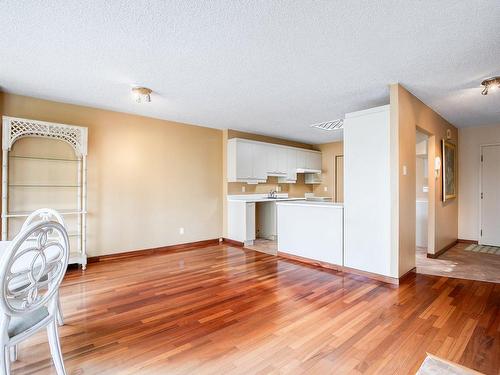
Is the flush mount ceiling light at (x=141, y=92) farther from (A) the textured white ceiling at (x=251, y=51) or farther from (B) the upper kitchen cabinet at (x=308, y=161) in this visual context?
(B) the upper kitchen cabinet at (x=308, y=161)

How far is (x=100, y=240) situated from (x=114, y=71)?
2.59m

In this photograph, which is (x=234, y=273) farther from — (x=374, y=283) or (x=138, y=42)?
(x=138, y=42)

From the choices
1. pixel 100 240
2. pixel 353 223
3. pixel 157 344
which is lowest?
pixel 157 344

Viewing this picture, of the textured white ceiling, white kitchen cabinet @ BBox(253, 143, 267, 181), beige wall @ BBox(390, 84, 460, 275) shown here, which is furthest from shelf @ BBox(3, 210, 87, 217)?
beige wall @ BBox(390, 84, 460, 275)

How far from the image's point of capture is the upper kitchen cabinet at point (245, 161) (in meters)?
5.46

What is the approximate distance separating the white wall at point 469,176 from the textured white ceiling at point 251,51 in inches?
59.3

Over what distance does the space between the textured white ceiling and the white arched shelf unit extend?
0.43m

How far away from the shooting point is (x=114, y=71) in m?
2.84

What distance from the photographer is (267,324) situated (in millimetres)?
2221

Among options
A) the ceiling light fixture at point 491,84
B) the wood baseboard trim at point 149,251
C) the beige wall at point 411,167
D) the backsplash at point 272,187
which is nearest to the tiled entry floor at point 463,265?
the beige wall at point 411,167

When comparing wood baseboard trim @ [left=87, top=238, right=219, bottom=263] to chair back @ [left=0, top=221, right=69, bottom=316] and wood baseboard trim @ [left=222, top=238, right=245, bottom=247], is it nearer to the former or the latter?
wood baseboard trim @ [left=222, top=238, right=245, bottom=247]

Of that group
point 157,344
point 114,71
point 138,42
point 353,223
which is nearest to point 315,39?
point 138,42

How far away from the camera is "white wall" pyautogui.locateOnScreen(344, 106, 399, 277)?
3.18 metres

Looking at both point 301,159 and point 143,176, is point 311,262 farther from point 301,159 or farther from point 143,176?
point 301,159
